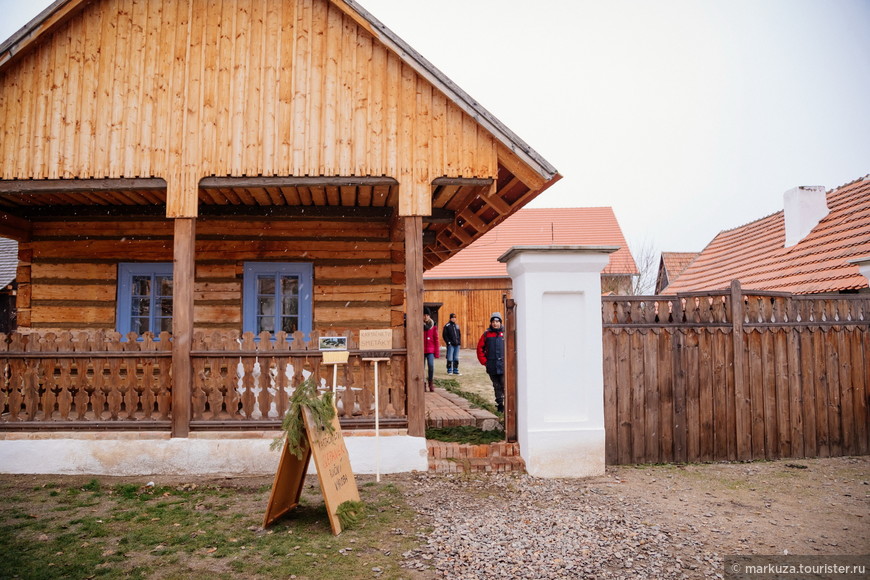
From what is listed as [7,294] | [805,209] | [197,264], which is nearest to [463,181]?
[197,264]

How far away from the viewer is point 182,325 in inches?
294

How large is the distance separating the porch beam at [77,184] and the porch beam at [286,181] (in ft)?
2.16

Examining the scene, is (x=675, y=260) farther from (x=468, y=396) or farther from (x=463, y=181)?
(x=463, y=181)

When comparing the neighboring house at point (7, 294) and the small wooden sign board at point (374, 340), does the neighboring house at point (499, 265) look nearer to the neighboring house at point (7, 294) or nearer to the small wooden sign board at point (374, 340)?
the neighboring house at point (7, 294)

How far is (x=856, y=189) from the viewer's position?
14180mm

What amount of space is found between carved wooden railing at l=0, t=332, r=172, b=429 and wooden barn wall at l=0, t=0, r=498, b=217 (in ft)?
6.16

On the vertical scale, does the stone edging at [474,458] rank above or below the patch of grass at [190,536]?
above

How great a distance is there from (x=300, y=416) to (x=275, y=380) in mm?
2249

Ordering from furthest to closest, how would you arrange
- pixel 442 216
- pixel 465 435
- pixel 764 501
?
pixel 442 216
pixel 465 435
pixel 764 501

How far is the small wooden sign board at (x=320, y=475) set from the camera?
17.1ft

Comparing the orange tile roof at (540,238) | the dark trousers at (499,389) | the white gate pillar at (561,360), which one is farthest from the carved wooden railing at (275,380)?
the orange tile roof at (540,238)

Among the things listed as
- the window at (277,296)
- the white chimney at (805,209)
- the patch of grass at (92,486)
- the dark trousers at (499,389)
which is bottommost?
the patch of grass at (92,486)

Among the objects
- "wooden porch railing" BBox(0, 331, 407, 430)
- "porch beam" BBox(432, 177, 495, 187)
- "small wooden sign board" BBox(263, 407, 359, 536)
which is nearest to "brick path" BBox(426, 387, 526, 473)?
"wooden porch railing" BBox(0, 331, 407, 430)

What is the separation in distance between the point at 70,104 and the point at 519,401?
6.97 meters
